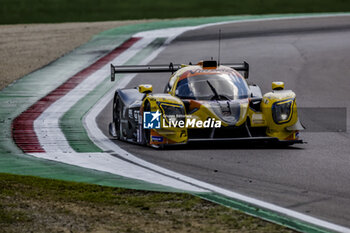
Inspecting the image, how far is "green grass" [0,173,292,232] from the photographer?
27.0 feet

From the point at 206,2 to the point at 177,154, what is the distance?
1294 inches

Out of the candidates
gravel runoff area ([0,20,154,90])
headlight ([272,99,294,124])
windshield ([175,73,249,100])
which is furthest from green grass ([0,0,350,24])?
headlight ([272,99,294,124])

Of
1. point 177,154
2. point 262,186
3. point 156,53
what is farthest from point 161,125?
point 156,53

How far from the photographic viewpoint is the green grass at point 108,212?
824 centimetres

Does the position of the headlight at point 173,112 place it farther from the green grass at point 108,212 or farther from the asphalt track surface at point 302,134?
the green grass at point 108,212

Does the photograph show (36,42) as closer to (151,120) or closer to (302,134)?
(302,134)

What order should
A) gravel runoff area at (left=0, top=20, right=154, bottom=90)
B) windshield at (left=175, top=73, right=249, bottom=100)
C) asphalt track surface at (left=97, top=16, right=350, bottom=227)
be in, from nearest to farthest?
asphalt track surface at (left=97, top=16, right=350, bottom=227) < windshield at (left=175, top=73, right=249, bottom=100) < gravel runoff area at (left=0, top=20, right=154, bottom=90)

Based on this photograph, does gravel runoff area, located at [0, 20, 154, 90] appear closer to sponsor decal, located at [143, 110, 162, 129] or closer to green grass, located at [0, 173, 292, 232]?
sponsor decal, located at [143, 110, 162, 129]

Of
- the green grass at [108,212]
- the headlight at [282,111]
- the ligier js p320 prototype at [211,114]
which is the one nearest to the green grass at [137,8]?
the ligier js p320 prototype at [211,114]

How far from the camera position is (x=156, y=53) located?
3003 centimetres

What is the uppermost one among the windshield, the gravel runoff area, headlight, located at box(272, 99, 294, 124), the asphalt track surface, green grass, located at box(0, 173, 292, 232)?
the windshield

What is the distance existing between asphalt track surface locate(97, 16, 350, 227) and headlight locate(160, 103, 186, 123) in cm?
53

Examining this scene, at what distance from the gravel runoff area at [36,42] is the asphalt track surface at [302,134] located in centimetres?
435

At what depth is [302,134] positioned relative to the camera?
1588 cm
